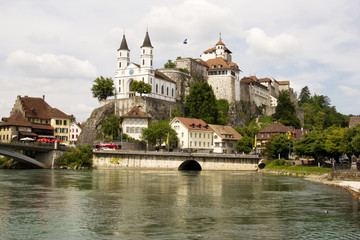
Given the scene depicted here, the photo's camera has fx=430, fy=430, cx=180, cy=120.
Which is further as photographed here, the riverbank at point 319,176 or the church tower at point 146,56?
→ the church tower at point 146,56

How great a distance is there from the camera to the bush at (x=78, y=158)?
77312 millimetres

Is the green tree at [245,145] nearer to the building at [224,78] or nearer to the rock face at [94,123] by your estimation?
the rock face at [94,123]

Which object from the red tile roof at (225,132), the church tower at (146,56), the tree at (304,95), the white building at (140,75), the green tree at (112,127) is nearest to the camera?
the green tree at (112,127)

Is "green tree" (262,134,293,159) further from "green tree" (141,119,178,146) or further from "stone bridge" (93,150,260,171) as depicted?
"green tree" (141,119,178,146)

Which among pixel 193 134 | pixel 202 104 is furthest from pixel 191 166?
pixel 202 104

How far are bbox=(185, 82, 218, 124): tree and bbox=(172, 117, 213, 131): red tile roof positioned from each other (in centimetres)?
502

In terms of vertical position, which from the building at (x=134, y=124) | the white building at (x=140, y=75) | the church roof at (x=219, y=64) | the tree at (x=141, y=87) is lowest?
the building at (x=134, y=124)

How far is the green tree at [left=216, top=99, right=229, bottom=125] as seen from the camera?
350ft

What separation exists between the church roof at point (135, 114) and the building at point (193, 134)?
6.26 metres

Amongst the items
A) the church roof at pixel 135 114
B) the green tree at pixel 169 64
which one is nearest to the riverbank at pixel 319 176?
the church roof at pixel 135 114

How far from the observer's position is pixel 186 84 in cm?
11481

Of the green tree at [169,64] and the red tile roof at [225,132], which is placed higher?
the green tree at [169,64]

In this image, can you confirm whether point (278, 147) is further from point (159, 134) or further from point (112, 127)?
point (112, 127)

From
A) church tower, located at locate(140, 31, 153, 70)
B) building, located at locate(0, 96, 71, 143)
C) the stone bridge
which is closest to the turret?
church tower, located at locate(140, 31, 153, 70)
